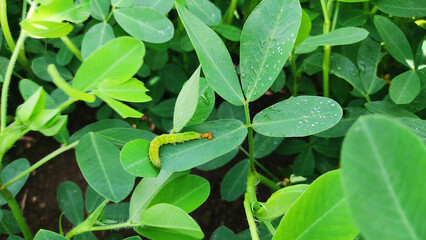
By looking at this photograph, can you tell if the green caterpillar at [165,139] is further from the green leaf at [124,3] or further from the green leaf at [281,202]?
the green leaf at [124,3]

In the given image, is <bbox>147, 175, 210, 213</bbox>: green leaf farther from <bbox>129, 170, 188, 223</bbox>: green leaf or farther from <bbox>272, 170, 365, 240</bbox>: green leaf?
<bbox>272, 170, 365, 240</bbox>: green leaf

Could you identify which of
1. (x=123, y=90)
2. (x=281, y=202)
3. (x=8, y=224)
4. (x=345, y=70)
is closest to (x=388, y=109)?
(x=345, y=70)

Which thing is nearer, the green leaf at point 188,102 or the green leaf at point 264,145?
the green leaf at point 188,102

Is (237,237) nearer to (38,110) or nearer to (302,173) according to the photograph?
(302,173)

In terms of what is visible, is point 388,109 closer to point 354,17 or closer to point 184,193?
point 354,17

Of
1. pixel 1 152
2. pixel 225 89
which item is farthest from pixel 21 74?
pixel 225 89

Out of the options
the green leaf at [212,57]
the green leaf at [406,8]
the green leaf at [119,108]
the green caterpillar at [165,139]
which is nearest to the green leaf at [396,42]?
the green leaf at [406,8]

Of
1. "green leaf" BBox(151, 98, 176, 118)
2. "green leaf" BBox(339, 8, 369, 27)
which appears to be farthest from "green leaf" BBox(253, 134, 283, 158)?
"green leaf" BBox(339, 8, 369, 27)
